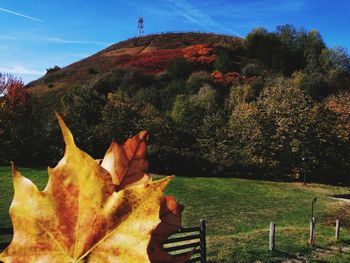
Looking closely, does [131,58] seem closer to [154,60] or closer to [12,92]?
[154,60]

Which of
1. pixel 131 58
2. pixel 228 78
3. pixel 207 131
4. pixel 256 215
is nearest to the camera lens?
pixel 256 215

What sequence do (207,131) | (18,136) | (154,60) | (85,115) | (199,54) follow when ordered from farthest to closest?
1. (199,54)
2. (154,60)
3. (207,131)
4. (85,115)
5. (18,136)

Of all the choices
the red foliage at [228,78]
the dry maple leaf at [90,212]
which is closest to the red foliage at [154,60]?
the red foliage at [228,78]

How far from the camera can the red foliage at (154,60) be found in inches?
1971

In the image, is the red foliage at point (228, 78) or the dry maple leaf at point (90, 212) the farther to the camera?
the red foliage at point (228, 78)

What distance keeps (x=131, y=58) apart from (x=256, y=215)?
42.0 m

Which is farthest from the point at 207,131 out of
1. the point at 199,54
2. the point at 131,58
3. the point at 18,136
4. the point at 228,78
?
the point at 131,58

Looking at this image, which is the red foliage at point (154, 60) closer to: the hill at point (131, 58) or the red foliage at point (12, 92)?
the hill at point (131, 58)

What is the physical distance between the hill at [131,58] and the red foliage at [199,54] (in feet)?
4.32

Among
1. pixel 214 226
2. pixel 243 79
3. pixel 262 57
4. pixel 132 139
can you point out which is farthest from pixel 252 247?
pixel 262 57

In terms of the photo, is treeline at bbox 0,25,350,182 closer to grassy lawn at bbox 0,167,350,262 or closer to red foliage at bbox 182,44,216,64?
grassy lawn at bbox 0,167,350,262

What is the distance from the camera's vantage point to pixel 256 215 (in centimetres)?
1727

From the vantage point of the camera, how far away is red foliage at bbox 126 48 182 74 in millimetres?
50062

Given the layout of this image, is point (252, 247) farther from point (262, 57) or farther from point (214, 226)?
point (262, 57)
